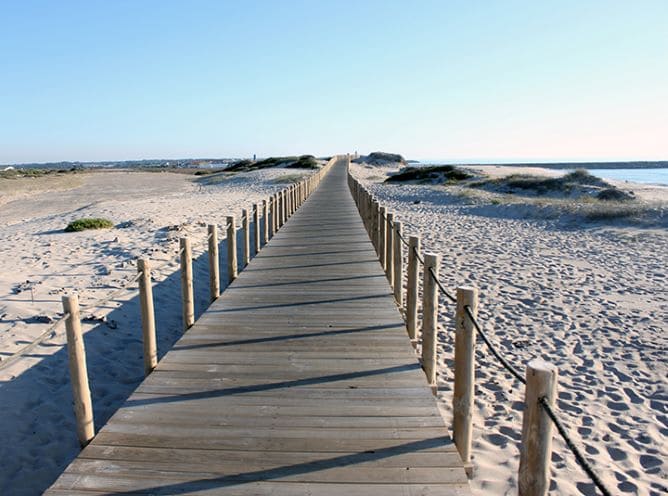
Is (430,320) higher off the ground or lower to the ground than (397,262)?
lower

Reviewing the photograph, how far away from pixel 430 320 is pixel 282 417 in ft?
5.60

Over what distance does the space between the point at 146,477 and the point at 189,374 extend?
142cm

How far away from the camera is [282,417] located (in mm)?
3568

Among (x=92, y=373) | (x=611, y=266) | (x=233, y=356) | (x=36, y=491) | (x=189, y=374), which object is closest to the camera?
(x=36, y=491)

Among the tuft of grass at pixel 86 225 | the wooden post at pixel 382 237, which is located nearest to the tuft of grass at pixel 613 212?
the wooden post at pixel 382 237

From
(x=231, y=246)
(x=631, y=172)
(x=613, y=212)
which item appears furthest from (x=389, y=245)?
(x=631, y=172)

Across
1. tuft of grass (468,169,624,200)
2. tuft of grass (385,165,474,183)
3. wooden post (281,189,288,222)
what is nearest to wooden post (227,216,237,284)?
wooden post (281,189,288,222)

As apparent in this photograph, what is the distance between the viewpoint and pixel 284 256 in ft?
31.2

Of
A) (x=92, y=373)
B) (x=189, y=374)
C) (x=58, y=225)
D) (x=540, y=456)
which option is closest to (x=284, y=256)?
(x=92, y=373)

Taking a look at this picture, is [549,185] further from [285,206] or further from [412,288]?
[412,288]

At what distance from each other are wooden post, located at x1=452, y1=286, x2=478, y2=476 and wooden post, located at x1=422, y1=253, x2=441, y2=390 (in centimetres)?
98

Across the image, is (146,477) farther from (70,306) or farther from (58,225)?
(58,225)

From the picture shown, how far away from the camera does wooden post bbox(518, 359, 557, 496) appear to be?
7.43 ft

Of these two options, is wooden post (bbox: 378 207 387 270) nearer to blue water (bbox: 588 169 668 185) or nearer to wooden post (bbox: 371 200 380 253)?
wooden post (bbox: 371 200 380 253)
